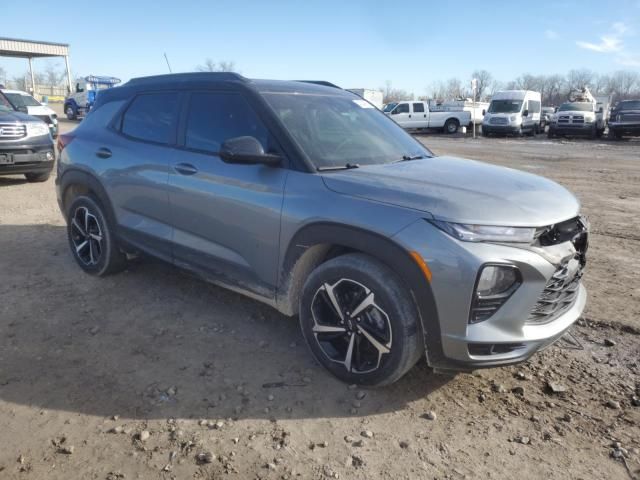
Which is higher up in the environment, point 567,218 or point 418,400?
point 567,218

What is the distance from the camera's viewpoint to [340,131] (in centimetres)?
362

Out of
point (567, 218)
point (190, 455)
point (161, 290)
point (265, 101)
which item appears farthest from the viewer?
point (161, 290)

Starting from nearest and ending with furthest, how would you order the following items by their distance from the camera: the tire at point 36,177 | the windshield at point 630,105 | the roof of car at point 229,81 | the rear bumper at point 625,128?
1. the roof of car at point 229,81
2. the tire at point 36,177
3. the rear bumper at point 625,128
4. the windshield at point 630,105

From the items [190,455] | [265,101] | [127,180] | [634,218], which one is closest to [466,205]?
[265,101]

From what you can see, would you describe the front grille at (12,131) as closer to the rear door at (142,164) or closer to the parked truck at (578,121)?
the rear door at (142,164)

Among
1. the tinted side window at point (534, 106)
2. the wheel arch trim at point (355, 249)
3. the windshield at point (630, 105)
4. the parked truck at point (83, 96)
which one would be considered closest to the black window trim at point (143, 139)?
the wheel arch trim at point (355, 249)

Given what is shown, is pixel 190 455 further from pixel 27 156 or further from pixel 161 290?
pixel 27 156

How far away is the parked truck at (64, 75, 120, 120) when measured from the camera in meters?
31.7

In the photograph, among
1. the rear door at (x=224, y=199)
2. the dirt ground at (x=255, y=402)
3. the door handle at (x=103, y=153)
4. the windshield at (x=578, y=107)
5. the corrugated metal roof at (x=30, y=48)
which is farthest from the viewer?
the corrugated metal roof at (x=30, y=48)

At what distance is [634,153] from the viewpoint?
63.8ft

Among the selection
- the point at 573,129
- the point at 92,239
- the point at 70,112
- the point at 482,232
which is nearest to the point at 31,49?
the point at 70,112

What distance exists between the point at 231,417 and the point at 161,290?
6.73 feet

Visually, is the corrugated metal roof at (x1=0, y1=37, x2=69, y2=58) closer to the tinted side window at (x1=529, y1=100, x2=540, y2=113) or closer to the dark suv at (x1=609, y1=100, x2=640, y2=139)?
the tinted side window at (x1=529, y1=100, x2=540, y2=113)

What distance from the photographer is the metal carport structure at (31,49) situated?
4022cm
